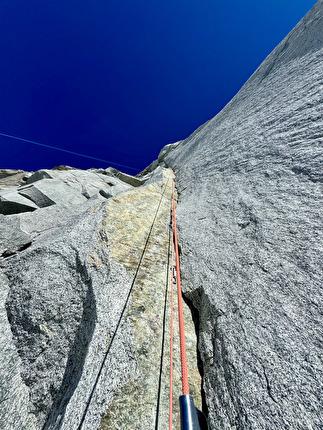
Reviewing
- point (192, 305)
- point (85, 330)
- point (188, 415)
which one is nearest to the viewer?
point (188, 415)

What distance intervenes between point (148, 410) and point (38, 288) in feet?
11.2

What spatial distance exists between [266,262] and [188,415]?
10.6 feet

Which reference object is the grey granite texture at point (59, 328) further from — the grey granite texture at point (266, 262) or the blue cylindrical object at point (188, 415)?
the grey granite texture at point (266, 262)

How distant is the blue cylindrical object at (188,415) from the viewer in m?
2.18

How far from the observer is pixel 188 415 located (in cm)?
224

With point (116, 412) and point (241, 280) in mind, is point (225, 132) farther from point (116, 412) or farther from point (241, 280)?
point (116, 412)

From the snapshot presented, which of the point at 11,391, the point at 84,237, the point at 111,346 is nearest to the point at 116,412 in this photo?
the point at 111,346

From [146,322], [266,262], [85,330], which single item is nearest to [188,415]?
[146,322]

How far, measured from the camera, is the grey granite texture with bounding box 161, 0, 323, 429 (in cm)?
279

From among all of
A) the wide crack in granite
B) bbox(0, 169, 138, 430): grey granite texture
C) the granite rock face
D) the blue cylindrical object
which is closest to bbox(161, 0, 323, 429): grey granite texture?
→ the granite rock face

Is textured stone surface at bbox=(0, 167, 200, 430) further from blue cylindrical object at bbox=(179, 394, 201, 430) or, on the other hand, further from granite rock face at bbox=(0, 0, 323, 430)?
blue cylindrical object at bbox=(179, 394, 201, 430)

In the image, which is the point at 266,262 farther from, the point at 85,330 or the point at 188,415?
the point at 85,330

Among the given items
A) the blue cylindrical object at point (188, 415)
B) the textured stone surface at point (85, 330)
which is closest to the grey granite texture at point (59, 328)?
the textured stone surface at point (85, 330)

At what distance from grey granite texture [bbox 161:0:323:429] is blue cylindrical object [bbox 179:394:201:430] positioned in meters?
1.03
